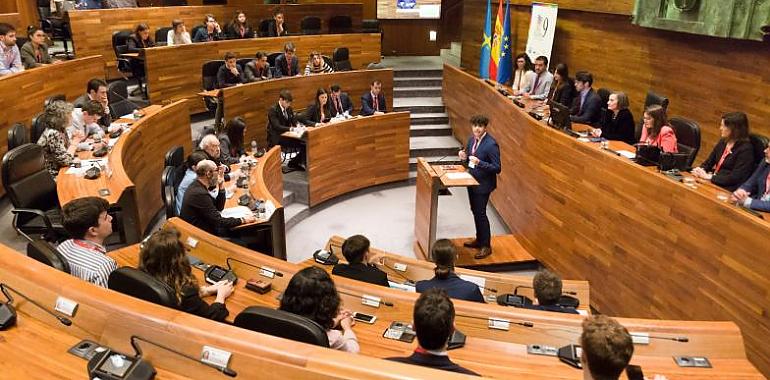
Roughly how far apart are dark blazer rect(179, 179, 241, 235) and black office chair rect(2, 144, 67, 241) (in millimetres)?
905

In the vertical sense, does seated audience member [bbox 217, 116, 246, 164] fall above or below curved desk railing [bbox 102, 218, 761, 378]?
above

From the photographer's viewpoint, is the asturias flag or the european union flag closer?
the european union flag

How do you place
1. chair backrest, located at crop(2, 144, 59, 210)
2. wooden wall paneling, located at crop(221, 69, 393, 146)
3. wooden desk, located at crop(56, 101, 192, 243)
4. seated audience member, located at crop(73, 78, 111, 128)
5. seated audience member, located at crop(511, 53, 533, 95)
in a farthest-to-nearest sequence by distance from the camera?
1. seated audience member, located at crop(511, 53, 533, 95)
2. wooden wall paneling, located at crop(221, 69, 393, 146)
3. seated audience member, located at crop(73, 78, 111, 128)
4. wooden desk, located at crop(56, 101, 192, 243)
5. chair backrest, located at crop(2, 144, 59, 210)

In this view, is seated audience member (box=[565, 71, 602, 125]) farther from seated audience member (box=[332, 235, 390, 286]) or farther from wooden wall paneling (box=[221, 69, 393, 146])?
seated audience member (box=[332, 235, 390, 286])

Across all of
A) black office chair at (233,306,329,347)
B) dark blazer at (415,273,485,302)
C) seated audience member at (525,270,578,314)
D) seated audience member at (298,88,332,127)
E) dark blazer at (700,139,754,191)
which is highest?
dark blazer at (700,139,754,191)

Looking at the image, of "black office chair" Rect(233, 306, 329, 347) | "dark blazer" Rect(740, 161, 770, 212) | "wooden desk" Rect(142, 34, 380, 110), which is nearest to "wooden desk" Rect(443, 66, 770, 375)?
"dark blazer" Rect(740, 161, 770, 212)

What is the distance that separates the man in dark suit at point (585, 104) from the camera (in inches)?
260

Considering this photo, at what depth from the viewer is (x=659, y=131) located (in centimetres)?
510

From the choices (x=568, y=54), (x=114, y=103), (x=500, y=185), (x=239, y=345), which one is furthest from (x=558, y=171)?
(x=114, y=103)

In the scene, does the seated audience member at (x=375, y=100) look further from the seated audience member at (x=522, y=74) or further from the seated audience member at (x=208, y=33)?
the seated audience member at (x=208, y=33)

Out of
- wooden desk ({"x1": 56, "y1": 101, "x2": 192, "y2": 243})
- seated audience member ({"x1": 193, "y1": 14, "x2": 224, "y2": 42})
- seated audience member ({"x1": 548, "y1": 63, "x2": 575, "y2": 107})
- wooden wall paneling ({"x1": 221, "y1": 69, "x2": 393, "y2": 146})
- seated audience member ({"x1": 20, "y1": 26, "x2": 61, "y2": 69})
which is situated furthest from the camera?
seated audience member ({"x1": 193, "y1": 14, "x2": 224, "y2": 42})

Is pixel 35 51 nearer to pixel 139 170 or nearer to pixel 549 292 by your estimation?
pixel 139 170

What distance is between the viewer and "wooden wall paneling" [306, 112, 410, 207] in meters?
7.20

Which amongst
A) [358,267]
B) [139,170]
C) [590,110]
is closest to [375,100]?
[590,110]
